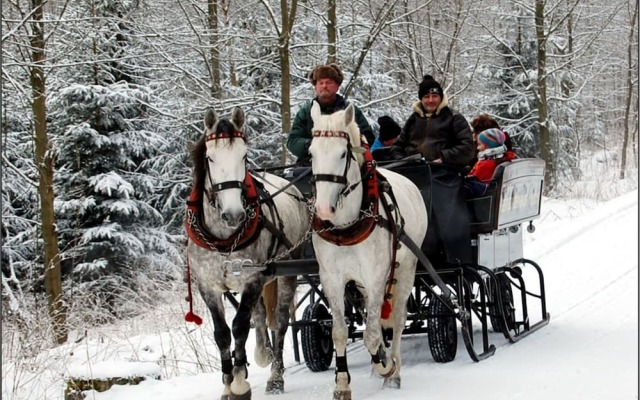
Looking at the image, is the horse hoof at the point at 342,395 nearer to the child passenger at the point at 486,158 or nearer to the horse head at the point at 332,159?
the horse head at the point at 332,159

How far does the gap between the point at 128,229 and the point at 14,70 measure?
362 cm

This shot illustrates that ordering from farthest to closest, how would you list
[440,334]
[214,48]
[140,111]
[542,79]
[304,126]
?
[542,79]
[140,111]
[214,48]
[440,334]
[304,126]

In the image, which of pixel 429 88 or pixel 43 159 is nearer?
pixel 429 88

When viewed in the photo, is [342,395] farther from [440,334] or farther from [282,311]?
[440,334]

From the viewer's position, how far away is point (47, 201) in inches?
420

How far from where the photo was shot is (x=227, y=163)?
16.9ft

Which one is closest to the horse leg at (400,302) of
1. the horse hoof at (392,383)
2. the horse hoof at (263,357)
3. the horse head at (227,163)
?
the horse hoof at (392,383)

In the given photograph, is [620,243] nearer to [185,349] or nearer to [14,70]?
[185,349]

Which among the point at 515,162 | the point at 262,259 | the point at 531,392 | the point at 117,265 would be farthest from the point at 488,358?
the point at 117,265

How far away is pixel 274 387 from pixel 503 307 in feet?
9.25

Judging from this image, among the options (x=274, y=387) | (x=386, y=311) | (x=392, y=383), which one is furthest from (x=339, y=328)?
(x=274, y=387)

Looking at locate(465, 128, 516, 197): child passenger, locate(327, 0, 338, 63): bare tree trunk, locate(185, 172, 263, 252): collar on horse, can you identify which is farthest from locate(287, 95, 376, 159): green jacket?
locate(327, 0, 338, 63): bare tree trunk

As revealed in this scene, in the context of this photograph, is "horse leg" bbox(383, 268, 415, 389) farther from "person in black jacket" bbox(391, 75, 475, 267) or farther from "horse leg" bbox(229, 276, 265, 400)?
"horse leg" bbox(229, 276, 265, 400)

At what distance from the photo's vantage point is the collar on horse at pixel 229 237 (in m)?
5.41
